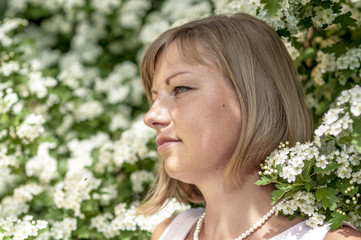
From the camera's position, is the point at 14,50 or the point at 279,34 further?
the point at 14,50

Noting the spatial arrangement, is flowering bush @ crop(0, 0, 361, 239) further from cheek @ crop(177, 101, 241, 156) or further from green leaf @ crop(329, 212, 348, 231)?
cheek @ crop(177, 101, 241, 156)

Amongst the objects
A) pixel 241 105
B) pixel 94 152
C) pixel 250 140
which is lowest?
pixel 94 152

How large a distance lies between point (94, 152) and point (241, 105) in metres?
1.56

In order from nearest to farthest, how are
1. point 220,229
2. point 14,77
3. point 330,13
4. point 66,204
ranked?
1. point 220,229
2. point 330,13
3. point 66,204
4. point 14,77

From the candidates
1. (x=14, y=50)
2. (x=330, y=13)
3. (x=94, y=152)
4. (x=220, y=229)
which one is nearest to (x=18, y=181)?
(x=94, y=152)

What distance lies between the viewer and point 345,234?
Result: 5.57ft

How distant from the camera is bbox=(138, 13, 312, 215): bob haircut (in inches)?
72.0

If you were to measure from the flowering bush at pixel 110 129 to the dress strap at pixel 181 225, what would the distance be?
211 mm

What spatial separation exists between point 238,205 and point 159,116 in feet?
1.52

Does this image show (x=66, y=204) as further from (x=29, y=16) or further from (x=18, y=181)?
(x=29, y=16)

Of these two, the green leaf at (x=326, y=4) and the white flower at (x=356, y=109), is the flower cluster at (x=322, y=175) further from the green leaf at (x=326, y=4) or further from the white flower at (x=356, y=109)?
the green leaf at (x=326, y=4)

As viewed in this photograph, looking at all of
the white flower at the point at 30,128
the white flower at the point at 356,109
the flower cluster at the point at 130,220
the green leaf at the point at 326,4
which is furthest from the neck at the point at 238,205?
the white flower at the point at 30,128

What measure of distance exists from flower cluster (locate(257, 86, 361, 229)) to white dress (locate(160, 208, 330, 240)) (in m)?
0.03

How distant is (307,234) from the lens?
1.76 meters
